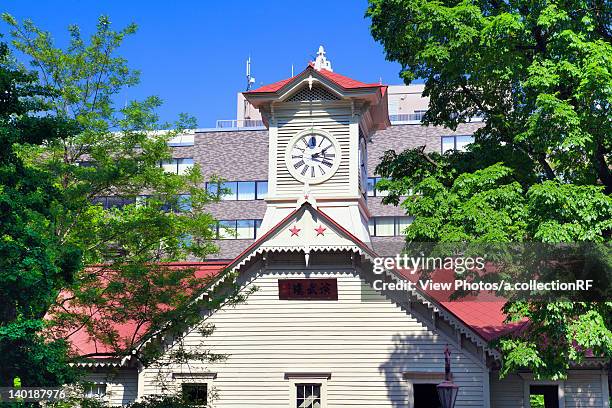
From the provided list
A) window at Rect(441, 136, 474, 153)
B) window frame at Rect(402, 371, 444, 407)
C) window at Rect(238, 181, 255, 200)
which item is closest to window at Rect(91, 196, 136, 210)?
window at Rect(238, 181, 255, 200)

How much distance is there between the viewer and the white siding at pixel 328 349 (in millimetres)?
25688

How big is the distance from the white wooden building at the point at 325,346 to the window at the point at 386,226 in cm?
4055

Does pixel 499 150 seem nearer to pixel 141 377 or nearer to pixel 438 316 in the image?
pixel 438 316

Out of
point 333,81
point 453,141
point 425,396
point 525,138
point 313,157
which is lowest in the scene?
point 425,396

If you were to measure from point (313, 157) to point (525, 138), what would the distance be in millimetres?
10922

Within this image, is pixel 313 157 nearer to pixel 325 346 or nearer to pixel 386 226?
pixel 325 346

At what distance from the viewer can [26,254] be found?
17.5 m

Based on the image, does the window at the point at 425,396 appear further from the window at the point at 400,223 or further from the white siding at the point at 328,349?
the window at the point at 400,223

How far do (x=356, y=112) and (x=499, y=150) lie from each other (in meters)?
8.68

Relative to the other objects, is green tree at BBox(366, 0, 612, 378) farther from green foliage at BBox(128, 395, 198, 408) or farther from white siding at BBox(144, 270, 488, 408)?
green foliage at BBox(128, 395, 198, 408)

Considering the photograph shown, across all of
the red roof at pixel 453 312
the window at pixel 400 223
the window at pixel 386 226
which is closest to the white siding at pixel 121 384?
the red roof at pixel 453 312

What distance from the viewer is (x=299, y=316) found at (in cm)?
2652

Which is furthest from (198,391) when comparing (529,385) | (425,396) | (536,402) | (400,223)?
(400,223)

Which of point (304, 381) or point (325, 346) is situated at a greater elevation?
point (325, 346)
